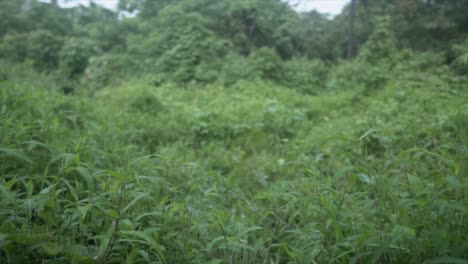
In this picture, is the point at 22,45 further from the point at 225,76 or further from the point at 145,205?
the point at 145,205

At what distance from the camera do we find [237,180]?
294 centimetres

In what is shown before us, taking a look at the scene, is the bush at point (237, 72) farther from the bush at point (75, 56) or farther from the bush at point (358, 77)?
the bush at point (75, 56)

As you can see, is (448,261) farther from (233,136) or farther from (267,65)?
(267,65)

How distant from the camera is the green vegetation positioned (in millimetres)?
1312

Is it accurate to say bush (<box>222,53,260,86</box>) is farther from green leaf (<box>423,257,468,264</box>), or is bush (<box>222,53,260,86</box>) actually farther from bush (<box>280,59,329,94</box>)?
green leaf (<box>423,257,468,264</box>)

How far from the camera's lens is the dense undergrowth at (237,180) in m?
1.24

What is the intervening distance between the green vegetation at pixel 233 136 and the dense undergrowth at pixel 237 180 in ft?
0.05

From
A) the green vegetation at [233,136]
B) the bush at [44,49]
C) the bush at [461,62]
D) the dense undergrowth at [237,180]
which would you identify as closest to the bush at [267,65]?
the green vegetation at [233,136]

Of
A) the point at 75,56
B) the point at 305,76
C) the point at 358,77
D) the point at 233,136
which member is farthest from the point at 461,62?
the point at 75,56

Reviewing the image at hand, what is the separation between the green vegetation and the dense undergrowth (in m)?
0.02

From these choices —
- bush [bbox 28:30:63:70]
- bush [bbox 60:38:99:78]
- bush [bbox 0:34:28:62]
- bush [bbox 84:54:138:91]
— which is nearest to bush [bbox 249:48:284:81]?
bush [bbox 84:54:138:91]

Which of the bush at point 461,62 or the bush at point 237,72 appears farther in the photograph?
the bush at point 237,72

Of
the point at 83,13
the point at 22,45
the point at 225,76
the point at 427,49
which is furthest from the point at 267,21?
the point at 83,13

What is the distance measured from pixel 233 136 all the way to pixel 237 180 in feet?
5.08
